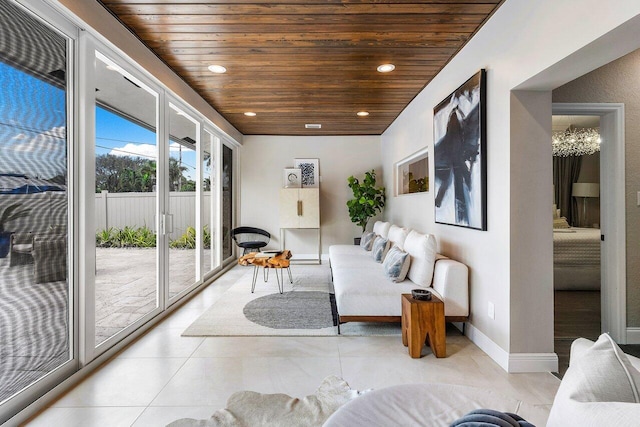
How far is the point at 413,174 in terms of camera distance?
464 centimetres

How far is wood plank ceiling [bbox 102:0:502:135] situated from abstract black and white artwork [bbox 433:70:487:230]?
15.5 inches

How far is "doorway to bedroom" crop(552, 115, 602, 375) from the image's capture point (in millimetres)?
3064

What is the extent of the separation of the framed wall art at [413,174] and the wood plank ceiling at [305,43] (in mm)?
828

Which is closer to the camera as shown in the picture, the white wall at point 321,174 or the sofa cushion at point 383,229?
the sofa cushion at point 383,229

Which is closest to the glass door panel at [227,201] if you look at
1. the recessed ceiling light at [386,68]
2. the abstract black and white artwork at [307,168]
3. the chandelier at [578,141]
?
the abstract black and white artwork at [307,168]

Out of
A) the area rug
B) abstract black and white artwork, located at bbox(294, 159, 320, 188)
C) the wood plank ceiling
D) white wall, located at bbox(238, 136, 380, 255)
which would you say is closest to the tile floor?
the area rug

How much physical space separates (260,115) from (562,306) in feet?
15.9

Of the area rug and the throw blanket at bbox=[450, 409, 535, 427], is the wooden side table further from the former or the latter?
the throw blanket at bbox=[450, 409, 535, 427]

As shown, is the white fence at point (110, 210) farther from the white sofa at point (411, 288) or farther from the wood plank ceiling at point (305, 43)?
the white sofa at point (411, 288)

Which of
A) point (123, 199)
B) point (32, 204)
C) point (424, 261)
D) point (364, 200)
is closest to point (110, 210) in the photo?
point (123, 199)

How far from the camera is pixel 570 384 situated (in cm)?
81

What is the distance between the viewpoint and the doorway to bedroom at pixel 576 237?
3.06m

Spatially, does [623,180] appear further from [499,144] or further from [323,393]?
[323,393]

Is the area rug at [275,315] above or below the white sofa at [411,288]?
below
